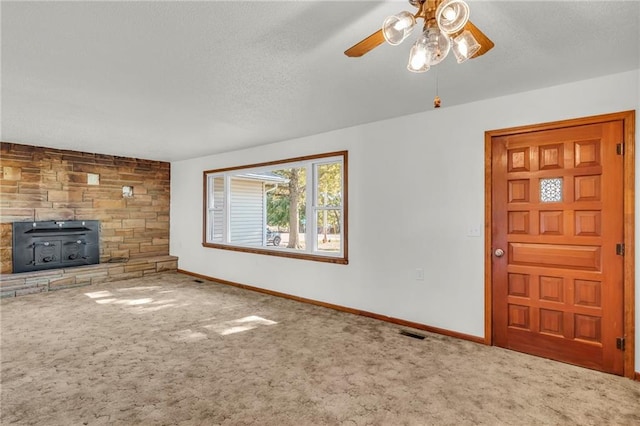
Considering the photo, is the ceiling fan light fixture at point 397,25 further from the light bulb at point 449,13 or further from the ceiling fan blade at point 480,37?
the ceiling fan blade at point 480,37

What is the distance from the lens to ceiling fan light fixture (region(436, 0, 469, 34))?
129 cm

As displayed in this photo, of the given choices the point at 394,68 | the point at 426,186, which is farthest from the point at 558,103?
the point at 394,68

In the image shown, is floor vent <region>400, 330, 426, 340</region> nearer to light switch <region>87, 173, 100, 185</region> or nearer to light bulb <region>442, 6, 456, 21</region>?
light bulb <region>442, 6, 456, 21</region>

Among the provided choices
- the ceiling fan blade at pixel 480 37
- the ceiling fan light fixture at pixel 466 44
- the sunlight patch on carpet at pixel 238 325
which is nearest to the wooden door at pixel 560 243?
the ceiling fan blade at pixel 480 37

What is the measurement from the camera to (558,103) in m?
2.88

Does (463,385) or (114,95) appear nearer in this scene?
(463,385)

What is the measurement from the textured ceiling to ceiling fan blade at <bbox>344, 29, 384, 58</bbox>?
28cm

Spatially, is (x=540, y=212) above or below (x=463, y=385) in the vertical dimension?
above

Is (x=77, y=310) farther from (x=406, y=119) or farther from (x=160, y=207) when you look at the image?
(x=406, y=119)

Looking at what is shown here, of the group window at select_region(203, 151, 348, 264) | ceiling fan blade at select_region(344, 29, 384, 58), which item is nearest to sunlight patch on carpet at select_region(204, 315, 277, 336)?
window at select_region(203, 151, 348, 264)

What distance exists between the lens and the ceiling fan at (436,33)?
4.30 ft

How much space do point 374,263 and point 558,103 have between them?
7.85 feet

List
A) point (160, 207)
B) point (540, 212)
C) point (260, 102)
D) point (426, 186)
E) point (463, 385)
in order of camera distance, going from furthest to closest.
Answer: point (160, 207)
point (426, 186)
point (260, 102)
point (540, 212)
point (463, 385)

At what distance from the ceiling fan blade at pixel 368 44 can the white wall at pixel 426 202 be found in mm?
2127
